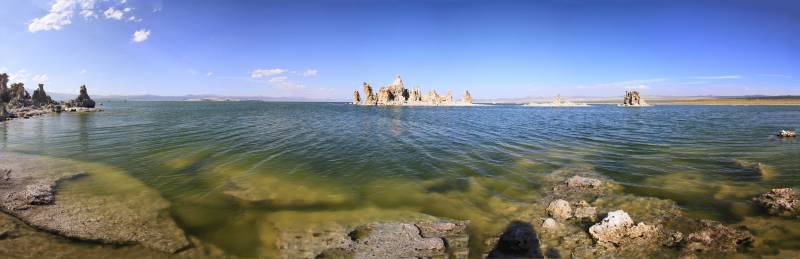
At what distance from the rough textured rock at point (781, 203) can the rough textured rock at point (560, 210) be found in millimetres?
5508

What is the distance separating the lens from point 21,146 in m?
22.3

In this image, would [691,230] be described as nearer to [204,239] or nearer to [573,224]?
[573,224]

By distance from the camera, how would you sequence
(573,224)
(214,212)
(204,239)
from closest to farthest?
1. (204,239)
2. (573,224)
3. (214,212)

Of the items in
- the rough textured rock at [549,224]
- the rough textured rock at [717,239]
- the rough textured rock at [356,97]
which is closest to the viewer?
the rough textured rock at [717,239]

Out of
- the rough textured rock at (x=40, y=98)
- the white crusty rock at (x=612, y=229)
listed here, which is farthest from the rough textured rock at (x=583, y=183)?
the rough textured rock at (x=40, y=98)

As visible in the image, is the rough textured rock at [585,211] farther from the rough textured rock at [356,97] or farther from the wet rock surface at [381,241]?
the rough textured rock at [356,97]

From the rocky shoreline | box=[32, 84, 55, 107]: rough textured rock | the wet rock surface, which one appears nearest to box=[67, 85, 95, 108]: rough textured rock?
box=[32, 84, 55, 107]: rough textured rock

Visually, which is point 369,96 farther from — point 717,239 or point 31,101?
point 717,239

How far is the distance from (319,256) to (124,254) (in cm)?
409

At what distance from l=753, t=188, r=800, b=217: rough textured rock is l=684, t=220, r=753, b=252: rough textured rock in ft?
8.53

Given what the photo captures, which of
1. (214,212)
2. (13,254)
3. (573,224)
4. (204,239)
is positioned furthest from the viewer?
(214,212)

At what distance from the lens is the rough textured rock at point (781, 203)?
366 inches

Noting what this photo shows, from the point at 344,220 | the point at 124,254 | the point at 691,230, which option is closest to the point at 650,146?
the point at 691,230

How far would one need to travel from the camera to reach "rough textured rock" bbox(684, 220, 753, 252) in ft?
23.9
